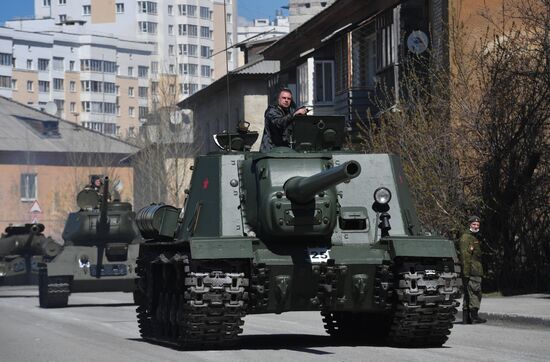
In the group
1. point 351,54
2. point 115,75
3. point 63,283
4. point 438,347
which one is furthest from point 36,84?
point 438,347

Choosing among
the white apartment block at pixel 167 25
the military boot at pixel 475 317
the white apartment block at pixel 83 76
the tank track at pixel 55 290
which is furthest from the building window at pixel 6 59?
the military boot at pixel 475 317

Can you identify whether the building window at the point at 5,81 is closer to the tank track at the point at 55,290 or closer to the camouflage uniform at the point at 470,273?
the tank track at the point at 55,290

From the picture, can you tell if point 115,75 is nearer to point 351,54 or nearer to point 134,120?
point 134,120

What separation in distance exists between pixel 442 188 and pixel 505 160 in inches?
51.1

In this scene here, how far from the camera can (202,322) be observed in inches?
612

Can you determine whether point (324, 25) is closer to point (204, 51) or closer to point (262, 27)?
point (204, 51)

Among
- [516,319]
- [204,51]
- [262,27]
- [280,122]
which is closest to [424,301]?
A: [280,122]

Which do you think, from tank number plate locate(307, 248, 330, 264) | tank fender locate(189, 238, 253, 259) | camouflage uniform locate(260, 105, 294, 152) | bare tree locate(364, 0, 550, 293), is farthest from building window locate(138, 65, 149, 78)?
tank fender locate(189, 238, 253, 259)

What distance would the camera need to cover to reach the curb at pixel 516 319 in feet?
67.3

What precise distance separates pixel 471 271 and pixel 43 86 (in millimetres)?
126843

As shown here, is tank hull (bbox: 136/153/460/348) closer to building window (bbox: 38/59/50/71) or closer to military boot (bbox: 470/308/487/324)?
military boot (bbox: 470/308/487/324)

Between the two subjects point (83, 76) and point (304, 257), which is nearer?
point (304, 257)

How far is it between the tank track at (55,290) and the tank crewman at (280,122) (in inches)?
581

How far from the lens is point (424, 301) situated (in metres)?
15.6
